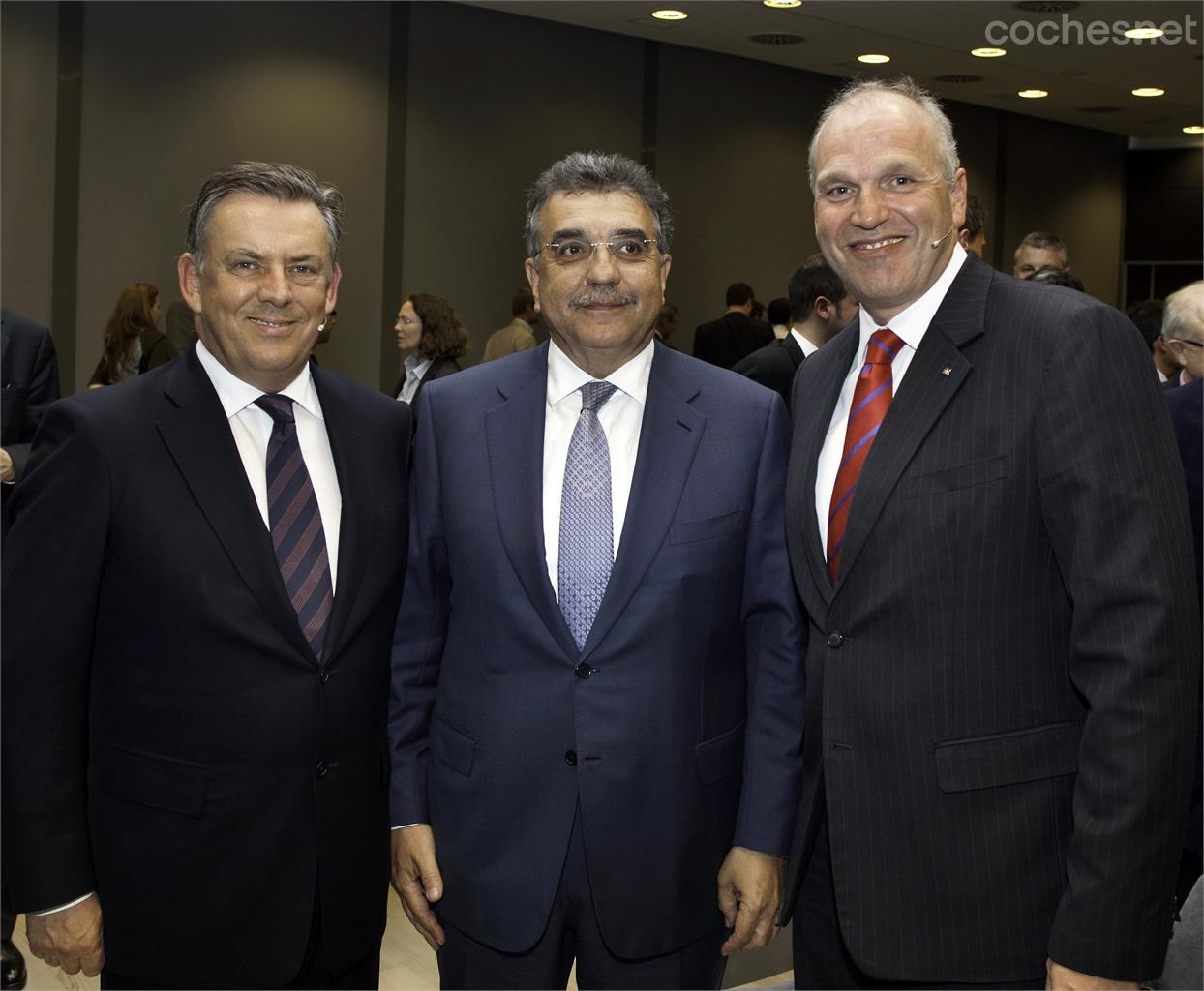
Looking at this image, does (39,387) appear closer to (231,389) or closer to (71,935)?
(231,389)

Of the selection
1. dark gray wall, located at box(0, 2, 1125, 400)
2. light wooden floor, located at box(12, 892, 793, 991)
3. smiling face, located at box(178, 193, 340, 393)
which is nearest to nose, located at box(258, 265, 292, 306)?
smiling face, located at box(178, 193, 340, 393)

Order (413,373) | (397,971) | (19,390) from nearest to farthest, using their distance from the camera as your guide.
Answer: (19,390) < (397,971) < (413,373)

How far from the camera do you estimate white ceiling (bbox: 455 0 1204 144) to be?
8438 mm

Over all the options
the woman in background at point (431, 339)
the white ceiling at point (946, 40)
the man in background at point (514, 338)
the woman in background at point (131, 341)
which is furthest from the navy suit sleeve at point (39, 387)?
the white ceiling at point (946, 40)

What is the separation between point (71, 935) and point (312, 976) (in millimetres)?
382

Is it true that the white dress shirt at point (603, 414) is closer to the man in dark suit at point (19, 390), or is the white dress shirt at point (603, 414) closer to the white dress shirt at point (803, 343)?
the man in dark suit at point (19, 390)

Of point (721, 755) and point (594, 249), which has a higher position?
point (594, 249)

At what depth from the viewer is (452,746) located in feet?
6.58

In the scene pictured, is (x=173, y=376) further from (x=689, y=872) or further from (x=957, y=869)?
(x=957, y=869)

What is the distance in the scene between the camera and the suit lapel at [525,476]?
6.36 ft

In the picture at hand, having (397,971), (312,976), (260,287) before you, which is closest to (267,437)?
(260,287)

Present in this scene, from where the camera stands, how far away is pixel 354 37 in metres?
8.80

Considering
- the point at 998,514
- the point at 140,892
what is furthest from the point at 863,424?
the point at 140,892

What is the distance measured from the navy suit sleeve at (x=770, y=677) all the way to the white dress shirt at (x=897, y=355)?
10 centimetres
